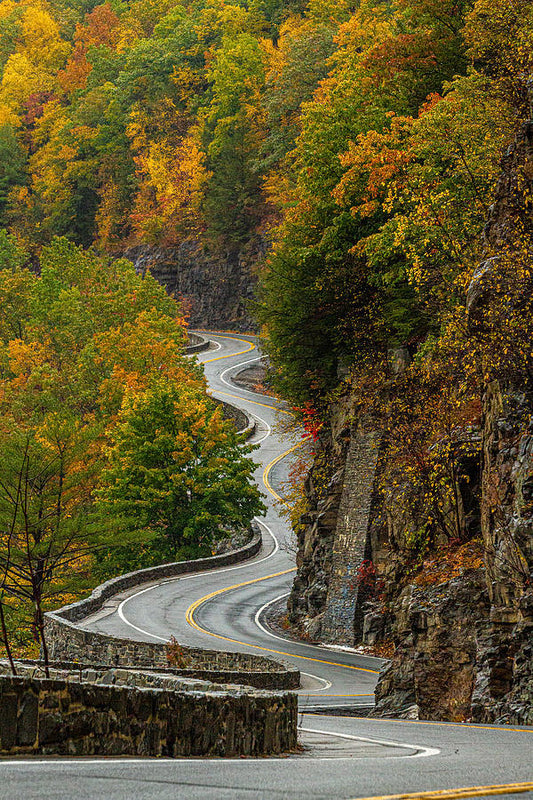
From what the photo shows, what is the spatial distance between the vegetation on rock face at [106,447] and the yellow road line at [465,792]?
884 inches

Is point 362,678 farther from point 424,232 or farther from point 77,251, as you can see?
point 77,251

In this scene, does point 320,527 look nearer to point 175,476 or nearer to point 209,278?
point 175,476

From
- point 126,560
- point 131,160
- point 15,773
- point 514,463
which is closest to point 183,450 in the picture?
point 126,560

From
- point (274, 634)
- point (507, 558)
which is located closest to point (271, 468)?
point (274, 634)

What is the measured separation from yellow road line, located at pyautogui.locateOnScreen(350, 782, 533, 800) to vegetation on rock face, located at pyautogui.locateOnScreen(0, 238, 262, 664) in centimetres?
2247

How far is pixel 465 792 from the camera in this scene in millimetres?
5953

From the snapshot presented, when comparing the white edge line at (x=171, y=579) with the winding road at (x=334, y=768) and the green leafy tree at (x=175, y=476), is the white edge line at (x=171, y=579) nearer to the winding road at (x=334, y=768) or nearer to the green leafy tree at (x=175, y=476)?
the green leafy tree at (x=175, y=476)

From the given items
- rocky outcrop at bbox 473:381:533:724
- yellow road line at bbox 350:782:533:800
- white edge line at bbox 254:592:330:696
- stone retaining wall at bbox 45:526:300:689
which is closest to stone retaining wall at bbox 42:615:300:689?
stone retaining wall at bbox 45:526:300:689

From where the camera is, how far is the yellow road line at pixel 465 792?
5.56 meters

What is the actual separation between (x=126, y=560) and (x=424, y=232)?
25.7m

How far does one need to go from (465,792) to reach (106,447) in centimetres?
4364

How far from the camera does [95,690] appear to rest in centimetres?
737

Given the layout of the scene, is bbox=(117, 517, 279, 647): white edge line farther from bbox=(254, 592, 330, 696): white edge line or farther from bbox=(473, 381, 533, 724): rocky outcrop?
bbox=(473, 381, 533, 724): rocky outcrop

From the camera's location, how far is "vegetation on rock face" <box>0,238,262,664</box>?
40000mm
